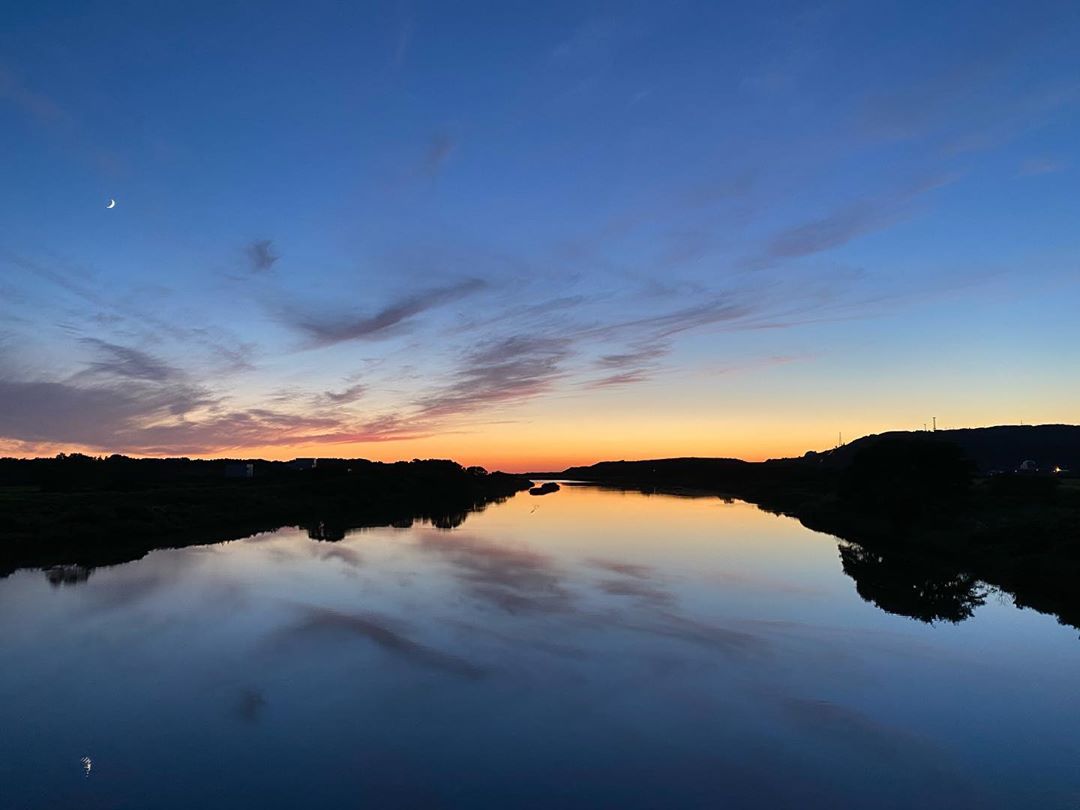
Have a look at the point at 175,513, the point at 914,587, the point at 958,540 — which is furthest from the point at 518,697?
the point at 175,513

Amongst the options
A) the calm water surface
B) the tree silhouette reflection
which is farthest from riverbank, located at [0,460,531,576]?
the tree silhouette reflection

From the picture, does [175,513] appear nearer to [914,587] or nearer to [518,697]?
[518,697]

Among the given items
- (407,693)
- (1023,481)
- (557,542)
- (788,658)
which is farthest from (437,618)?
(1023,481)

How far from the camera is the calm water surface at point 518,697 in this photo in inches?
393

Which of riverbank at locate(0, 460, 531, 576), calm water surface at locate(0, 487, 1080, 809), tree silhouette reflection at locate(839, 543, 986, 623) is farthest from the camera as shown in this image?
riverbank at locate(0, 460, 531, 576)

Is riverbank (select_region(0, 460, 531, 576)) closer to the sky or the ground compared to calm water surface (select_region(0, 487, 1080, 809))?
closer to the sky

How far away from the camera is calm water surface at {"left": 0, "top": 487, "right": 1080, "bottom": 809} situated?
999cm

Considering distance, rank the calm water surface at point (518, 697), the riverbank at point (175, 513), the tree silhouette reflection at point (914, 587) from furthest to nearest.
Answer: the riverbank at point (175, 513) < the tree silhouette reflection at point (914, 587) < the calm water surface at point (518, 697)

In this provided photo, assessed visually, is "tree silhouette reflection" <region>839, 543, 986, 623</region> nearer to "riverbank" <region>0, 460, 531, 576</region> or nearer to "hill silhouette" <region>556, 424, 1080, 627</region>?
"hill silhouette" <region>556, 424, 1080, 627</region>

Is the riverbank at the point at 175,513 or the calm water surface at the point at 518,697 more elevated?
the riverbank at the point at 175,513

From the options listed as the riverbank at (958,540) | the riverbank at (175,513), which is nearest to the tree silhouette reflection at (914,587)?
the riverbank at (958,540)

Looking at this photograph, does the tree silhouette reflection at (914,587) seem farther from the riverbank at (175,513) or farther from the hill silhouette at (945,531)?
the riverbank at (175,513)

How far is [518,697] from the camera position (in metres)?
13.8

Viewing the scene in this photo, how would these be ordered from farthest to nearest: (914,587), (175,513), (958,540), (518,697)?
(175,513), (958,540), (914,587), (518,697)
